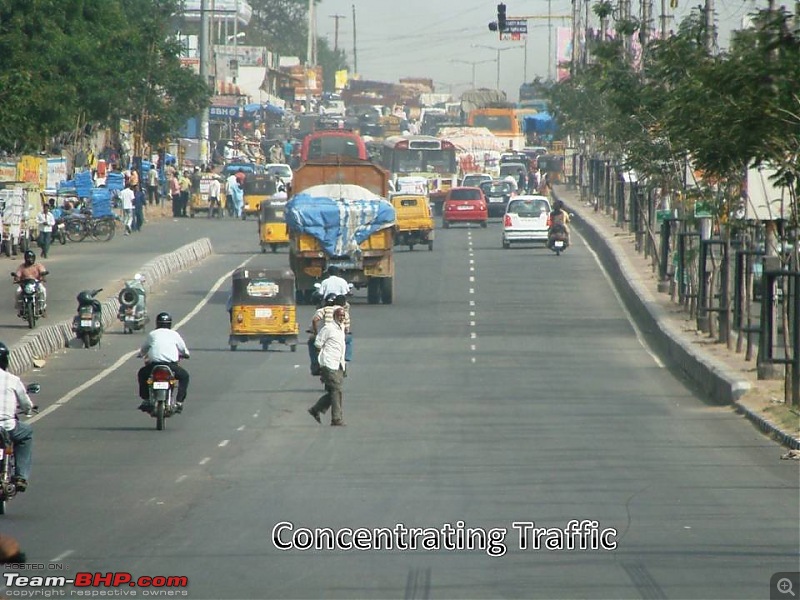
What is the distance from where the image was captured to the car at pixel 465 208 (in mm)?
66125

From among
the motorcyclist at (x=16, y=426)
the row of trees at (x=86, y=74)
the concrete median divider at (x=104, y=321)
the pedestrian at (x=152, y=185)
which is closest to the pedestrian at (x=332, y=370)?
the motorcyclist at (x=16, y=426)

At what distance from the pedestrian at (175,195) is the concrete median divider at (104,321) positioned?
14.8 meters

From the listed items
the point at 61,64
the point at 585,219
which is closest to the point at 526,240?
the point at 585,219

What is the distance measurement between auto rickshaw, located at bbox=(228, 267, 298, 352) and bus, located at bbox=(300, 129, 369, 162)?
48.8 m

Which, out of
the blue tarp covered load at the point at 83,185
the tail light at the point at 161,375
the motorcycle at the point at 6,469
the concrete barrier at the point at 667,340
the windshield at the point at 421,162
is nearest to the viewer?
the motorcycle at the point at 6,469

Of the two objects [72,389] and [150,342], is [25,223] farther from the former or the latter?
[150,342]

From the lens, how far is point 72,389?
26.1 m

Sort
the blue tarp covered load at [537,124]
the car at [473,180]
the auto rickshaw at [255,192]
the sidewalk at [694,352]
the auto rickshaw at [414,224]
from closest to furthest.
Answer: the sidewalk at [694,352]
the auto rickshaw at [414,224]
the auto rickshaw at [255,192]
the car at [473,180]
the blue tarp covered load at [537,124]

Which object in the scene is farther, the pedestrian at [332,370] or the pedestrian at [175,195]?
the pedestrian at [175,195]

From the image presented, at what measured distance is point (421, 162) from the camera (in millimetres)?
78062

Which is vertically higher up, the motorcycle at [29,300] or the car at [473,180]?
the car at [473,180]

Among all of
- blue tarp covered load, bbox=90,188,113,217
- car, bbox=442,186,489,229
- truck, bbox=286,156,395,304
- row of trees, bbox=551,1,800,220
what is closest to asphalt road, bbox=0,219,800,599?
row of trees, bbox=551,1,800,220

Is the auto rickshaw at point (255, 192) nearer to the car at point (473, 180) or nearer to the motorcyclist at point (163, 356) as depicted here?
the car at point (473, 180)

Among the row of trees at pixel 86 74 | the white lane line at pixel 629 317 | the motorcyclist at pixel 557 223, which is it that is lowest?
the white lane line at pixel 629 317
